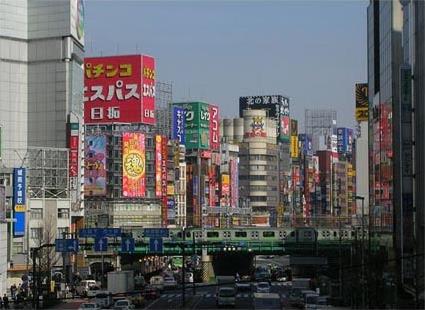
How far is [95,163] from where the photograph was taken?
10588cm

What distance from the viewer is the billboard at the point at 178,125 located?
435 feet

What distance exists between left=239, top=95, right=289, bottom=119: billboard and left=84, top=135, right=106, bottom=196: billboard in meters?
76.1

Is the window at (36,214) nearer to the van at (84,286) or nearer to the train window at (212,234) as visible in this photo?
the van at (84,286)

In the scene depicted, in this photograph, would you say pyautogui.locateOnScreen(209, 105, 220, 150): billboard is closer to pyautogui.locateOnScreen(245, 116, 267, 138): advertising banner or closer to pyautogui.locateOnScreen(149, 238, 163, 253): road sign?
pyautogui.locateOnScreen(245, 116, 267, 138): advertising banner

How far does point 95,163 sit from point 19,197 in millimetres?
31608

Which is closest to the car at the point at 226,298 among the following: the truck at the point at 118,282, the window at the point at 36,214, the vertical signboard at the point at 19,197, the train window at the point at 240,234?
the truck at the point at 118,282

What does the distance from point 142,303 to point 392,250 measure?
A: 58.7 ft

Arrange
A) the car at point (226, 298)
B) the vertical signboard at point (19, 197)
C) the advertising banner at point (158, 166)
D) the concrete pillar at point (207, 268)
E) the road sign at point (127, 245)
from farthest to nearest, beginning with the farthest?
the advertising banner at point (158, 166) < the concrete pillar at point (207, 268) < the vertical signboard at point (19, 197) < the road sign at point (127, 245) < the car at point (226, 298)

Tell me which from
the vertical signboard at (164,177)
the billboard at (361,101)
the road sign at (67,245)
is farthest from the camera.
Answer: the vertical signboard at (164,177)

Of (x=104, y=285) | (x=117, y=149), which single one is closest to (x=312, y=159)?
(x=117, y=149)

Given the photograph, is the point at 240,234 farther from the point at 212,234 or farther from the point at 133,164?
the point at 133,164

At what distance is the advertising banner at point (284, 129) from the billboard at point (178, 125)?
137ft

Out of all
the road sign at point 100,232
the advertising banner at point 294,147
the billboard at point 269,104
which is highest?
the billboard at point 269,104

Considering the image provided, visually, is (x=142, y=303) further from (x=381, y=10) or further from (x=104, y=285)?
(x=381, y=10)
